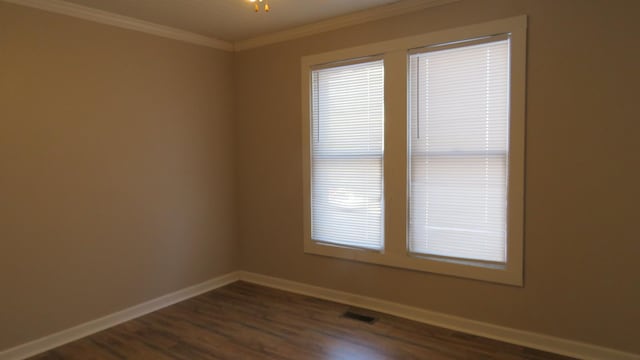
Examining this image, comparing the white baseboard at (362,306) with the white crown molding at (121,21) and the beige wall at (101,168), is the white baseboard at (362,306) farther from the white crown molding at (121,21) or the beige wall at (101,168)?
the white crown molding at (121,21)

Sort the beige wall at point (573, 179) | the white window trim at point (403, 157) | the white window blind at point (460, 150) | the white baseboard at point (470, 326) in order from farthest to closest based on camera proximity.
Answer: the white window blind at point (460, 150), the white window trim at point (403, 157), the white baseboard at point (470, 326), the beige wall at point (573, 179)

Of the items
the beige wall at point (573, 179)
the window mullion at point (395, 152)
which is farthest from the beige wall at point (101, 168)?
the beige wall at point (573, 179)

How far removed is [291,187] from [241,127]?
0.99 metres

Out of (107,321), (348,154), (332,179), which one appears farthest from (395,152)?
(107,321)

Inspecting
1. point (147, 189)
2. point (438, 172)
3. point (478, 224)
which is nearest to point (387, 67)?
point (438, 172)

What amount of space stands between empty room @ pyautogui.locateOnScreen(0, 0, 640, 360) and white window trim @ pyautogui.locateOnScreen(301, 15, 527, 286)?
2cm

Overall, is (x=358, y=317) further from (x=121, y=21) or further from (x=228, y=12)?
(x=121, y=21)

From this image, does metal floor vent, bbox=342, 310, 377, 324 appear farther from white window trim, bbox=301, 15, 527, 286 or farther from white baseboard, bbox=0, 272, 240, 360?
white baseboard, bbox=0, 272, 240, 360

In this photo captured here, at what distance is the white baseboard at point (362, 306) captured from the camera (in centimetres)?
283

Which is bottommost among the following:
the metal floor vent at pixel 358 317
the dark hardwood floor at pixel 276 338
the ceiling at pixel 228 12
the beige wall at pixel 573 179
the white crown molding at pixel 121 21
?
the dark hardwood floor at pixel 276 338

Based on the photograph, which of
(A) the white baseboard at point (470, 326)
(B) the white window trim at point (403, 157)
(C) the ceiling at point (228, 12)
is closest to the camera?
(A) the white baseboard at point (470, 326)

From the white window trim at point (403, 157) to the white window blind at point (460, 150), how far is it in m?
0.06

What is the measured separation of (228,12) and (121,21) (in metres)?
0.96

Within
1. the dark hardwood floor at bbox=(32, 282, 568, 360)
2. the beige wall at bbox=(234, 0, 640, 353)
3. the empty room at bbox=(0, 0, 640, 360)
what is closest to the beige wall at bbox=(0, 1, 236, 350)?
the empty room at bbox=(0, 0, 640, 360)
